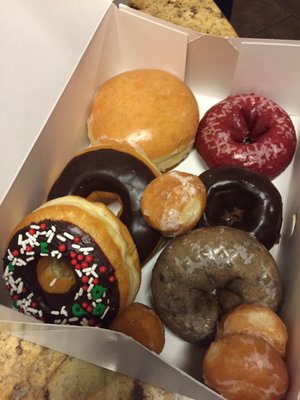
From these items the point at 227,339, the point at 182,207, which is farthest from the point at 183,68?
the point at 227,339

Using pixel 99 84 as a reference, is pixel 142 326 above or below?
below

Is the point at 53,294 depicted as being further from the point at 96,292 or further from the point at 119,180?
the point at 119,180

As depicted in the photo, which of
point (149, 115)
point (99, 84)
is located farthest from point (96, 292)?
point (99, 84)

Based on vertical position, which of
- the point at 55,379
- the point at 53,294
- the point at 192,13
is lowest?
the point at 55,379

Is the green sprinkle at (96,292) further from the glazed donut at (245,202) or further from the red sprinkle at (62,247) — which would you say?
the glazed donut at (245,202)

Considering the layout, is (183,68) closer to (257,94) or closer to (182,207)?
(257,94)

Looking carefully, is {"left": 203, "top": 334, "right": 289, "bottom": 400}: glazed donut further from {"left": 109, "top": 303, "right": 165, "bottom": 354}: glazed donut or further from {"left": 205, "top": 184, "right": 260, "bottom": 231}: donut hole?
{"left": 205, "top": 184, "right": 260, "bottom": 231}: donut hole

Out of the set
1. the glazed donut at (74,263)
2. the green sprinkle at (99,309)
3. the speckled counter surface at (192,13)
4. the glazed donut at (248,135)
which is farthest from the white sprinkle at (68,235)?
the speckled counter surface at (192,13)
